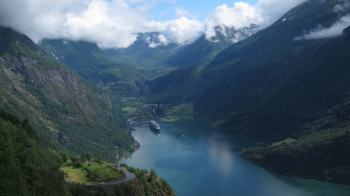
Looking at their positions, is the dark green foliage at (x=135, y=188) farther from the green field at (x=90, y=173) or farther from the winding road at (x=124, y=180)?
the green field at (x=90, y=173)

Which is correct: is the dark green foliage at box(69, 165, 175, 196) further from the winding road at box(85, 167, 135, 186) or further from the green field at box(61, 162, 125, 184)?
the green field at box(61, 162, 125, 184)

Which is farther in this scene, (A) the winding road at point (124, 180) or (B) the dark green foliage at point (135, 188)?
(A) the winding road at point (124, 180)

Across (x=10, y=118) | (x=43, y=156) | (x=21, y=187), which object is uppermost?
(x=10, y=118)

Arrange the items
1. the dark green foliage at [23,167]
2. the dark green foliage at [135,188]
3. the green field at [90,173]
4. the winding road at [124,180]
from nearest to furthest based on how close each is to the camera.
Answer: the dark green foliage at [23,167]
the dark green foliage at [135,188]
the winding road at [124,180]
the green field at [90,173]

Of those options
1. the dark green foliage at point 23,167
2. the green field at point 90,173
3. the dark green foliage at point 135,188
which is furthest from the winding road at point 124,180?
the dark green foliage at point 23,167

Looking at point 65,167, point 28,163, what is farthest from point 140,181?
point 28,163

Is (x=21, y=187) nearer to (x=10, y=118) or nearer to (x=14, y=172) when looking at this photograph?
(x=14, y=172)

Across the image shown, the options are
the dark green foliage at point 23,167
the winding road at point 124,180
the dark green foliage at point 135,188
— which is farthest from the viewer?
the winding road at point 124,180

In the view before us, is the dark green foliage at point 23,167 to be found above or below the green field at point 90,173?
below

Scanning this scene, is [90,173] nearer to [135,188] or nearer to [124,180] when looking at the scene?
[124,180]
